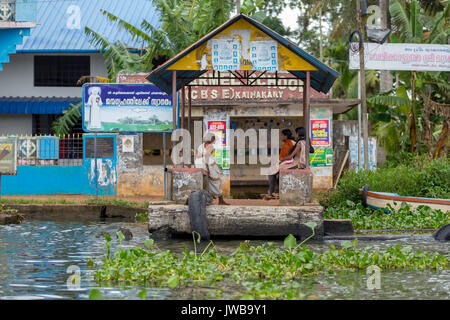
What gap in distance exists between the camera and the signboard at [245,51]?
531 inches

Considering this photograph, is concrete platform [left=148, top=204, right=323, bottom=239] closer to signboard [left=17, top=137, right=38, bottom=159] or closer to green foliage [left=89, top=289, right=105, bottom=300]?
green foliage [left=89, top=289, right=105, bottom=300]

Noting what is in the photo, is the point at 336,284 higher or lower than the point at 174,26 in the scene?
lower

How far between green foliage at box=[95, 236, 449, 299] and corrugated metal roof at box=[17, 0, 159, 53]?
1758 cm

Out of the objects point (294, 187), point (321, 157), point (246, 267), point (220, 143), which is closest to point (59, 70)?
point (220, 143)

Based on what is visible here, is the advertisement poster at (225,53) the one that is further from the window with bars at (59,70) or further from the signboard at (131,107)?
the window with bars at (59,70)

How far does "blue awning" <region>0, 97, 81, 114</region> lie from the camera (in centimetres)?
2483

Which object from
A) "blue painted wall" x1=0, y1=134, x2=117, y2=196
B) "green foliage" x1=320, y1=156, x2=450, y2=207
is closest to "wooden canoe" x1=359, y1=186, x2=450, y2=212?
"green foliage" x1=320, y1=156, x2=450, y2=207

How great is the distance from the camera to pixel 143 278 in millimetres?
8750

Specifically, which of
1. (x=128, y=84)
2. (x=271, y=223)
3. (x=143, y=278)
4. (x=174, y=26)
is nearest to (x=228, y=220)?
(x=271, y=223)

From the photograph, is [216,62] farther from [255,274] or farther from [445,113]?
[445,113]

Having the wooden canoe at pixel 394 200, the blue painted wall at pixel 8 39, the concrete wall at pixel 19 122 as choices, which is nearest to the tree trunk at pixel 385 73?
the wooden canoe at pixel 394 200

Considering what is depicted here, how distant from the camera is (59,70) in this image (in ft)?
87.9

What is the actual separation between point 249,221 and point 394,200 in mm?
4002

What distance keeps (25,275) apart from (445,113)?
15.8 metres
